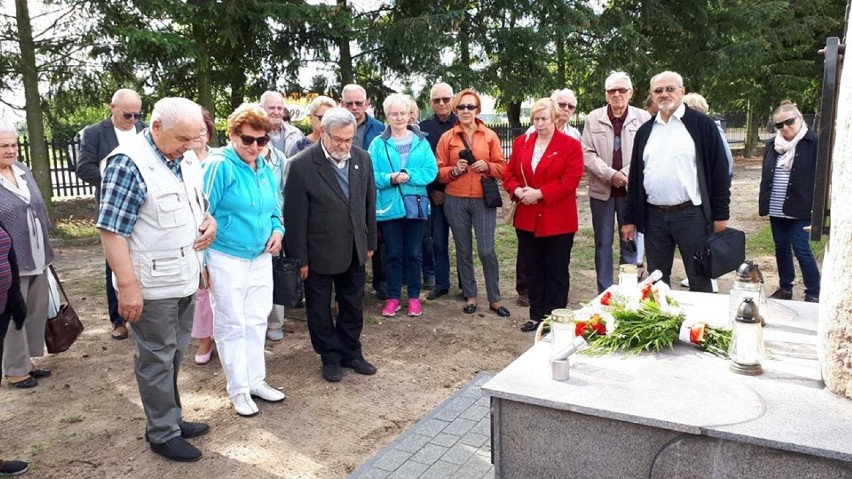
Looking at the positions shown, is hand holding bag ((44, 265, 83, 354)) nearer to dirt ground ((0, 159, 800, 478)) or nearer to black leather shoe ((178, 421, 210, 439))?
dirt ground ((0, 159, 800, 478))

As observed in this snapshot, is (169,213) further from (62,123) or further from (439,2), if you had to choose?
(439,2)

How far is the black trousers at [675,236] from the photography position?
518cm

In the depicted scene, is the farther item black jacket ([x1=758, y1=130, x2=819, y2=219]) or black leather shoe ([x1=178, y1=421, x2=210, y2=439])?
black jacket ([x1=758, y1=130, x2=819, y2=219])

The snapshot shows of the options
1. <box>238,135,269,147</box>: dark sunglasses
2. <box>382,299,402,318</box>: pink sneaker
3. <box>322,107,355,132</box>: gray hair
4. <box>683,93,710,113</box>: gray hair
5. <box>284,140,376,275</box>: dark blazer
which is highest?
<box>683,93,710,113</box>: gray hair

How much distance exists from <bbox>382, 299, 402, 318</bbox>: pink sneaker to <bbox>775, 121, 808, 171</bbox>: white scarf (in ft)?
12.9

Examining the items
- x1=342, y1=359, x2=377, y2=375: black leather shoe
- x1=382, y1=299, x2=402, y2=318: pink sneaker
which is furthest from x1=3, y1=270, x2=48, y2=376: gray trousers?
x1=382, y1=299, x2=402, y2=318: pink sneaker

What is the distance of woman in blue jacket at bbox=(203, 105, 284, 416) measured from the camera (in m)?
4.27

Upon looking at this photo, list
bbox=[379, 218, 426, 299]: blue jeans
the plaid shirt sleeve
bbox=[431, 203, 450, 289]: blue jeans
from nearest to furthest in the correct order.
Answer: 1. the plaid shirt sleeve
2. bbox=[379, 218, 426, 299]: blue jeans
3. bbox=[431, 203, 450, 289]: blue jeans

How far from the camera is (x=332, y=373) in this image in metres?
5.13

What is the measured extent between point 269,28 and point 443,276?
8.69m

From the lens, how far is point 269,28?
1401 centimetres

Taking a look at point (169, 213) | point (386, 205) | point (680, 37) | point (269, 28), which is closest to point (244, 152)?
point (169, 213)

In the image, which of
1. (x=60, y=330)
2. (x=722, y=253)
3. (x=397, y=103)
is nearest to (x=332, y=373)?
(x=60, y=330)

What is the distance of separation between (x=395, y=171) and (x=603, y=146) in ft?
6.43
